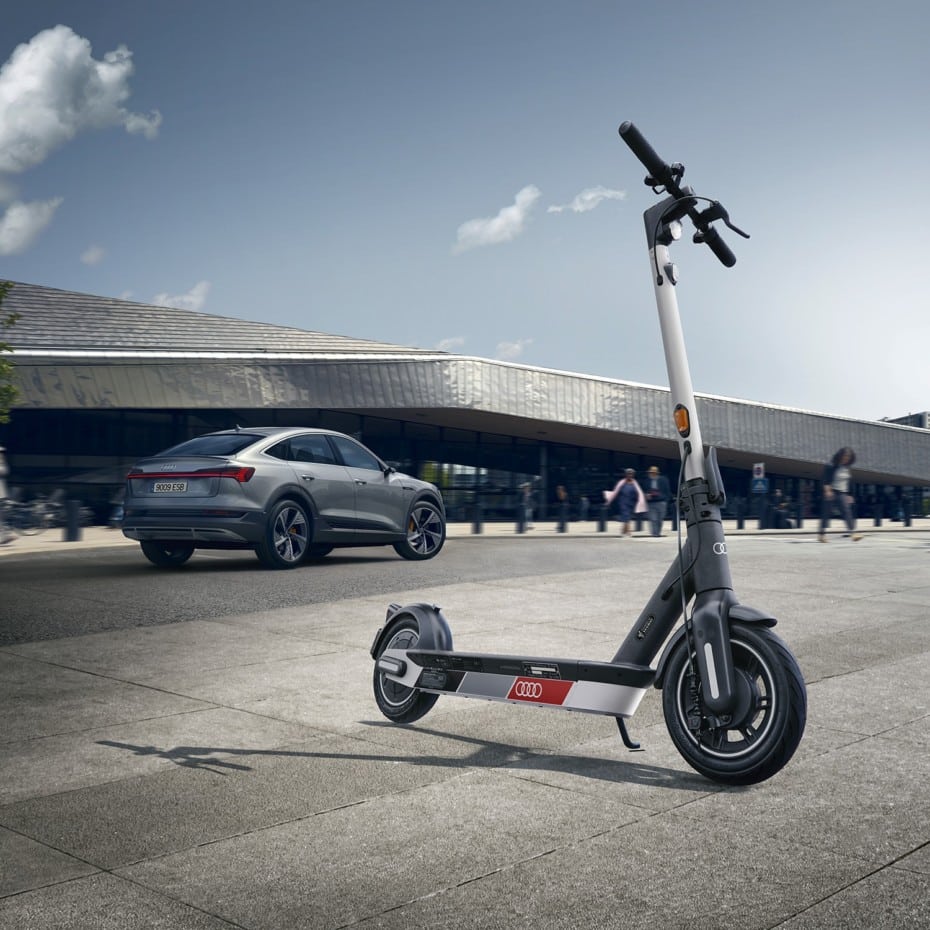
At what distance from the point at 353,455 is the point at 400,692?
831cm

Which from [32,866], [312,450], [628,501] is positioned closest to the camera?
[32,866]

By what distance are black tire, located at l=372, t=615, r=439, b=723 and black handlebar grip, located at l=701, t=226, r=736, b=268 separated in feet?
7.37

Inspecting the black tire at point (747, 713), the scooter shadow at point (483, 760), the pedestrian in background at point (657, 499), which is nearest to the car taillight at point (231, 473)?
the scooter shadow at point (483, 760)

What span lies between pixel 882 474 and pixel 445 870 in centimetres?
5222

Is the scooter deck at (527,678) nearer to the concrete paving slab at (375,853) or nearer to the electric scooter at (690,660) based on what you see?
the electric scooter at (690,660)

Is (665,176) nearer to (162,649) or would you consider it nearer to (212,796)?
(212,796)

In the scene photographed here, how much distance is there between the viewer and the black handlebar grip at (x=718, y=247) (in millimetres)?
4594

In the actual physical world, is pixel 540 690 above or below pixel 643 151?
below

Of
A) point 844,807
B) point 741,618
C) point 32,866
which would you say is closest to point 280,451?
point 741,618

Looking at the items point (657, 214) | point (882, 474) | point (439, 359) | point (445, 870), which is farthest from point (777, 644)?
point (882, 474)

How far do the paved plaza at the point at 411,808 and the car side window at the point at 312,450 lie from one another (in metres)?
5.50

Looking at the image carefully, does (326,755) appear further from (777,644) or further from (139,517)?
(139,517)

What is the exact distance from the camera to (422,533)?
14.5 meters

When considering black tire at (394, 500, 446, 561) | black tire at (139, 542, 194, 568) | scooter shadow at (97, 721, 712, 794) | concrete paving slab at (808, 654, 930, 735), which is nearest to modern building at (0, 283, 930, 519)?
black tire at (139, 542, 194, 568)
